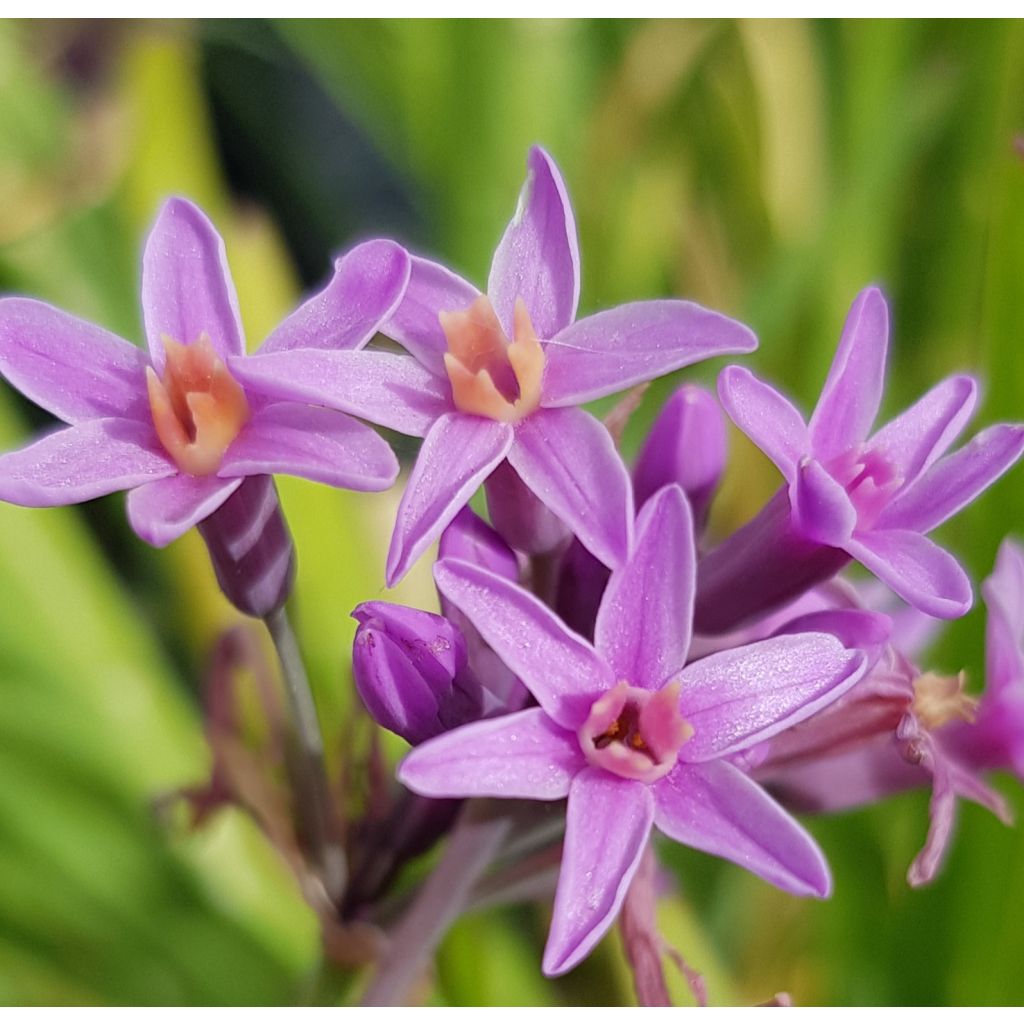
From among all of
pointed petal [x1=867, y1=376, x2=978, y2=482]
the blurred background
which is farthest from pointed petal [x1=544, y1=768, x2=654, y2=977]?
the blurred background

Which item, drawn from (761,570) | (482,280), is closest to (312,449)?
(761,570)

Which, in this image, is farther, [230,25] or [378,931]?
[230,25]

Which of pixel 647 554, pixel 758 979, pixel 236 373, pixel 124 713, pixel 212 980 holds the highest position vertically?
pixel 236 373

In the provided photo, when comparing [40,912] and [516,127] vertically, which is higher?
[516,127]

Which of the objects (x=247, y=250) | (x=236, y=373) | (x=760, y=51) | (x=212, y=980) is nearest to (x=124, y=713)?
(x=212, y=980)

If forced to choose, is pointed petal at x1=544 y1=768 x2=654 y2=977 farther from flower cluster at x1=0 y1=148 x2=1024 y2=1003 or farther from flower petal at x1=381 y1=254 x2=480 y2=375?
flower petal at x1=381 y1=254 x2=480 y2=375

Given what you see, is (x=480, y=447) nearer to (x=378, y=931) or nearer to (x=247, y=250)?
(x=378, y=931)
